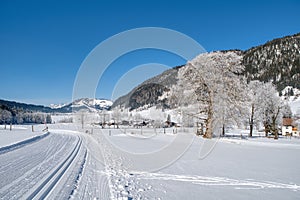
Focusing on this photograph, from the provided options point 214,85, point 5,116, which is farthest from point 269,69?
point 5,116

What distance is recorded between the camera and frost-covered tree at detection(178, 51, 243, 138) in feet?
79.2

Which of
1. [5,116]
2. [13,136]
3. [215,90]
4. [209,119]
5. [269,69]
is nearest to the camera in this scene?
[13,136]

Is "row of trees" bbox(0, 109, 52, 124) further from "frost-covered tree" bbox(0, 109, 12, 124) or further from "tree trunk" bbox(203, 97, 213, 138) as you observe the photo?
"tree trunk" bbox(203, 97, 213, 138)

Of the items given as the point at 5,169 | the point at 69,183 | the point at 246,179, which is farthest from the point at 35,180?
the point at 246,179

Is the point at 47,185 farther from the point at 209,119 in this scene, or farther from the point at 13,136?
the point at 209,119

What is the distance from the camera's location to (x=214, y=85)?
964 inches

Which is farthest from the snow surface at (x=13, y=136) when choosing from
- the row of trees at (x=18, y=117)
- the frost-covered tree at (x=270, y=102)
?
the row of trees at (x=18, y=117)

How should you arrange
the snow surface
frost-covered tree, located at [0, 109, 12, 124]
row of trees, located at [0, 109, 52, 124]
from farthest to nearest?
row of trees, located at [0, 109, 52, 124], frost-covered tree, located at [0, 109, 12, 124], the snow surface

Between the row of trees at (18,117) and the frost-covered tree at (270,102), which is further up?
the frost-covered tree at (270,102)

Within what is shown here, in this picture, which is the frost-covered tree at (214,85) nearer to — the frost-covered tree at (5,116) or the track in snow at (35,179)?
the track in snow at (35,179)

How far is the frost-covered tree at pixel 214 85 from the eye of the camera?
24141mm

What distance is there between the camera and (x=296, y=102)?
12088cm

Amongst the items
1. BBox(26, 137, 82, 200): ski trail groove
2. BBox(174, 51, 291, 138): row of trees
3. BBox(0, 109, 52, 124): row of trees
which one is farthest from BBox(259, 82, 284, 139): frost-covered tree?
BBox(0, 109, 52, 124): row of trees

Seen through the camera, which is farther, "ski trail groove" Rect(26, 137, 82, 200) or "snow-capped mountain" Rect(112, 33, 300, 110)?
"snow-capped mountain" Rect(112, 33, 300, 110)
